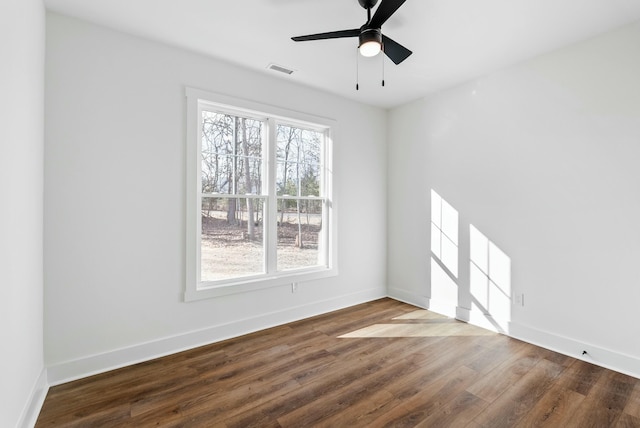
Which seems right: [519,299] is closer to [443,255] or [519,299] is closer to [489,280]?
[489,280]

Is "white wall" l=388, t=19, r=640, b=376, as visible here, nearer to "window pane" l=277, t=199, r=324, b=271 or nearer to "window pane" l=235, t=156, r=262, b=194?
"window pane" l=277, t=199, r=324, b=271

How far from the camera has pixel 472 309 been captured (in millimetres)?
3537

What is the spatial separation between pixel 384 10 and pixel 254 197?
7.25 feet

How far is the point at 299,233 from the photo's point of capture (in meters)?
3.83

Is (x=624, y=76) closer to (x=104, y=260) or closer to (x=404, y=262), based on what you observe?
(x=404, y=262)

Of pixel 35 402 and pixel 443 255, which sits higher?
pixel 443 255

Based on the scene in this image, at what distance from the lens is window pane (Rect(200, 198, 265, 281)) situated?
3129mm

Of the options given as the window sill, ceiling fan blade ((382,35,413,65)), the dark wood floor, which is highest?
ceiling fan blade ((382,35,413,65))

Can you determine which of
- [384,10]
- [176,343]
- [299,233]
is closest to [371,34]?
[384,10]

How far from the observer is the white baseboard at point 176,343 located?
2359 millimetres

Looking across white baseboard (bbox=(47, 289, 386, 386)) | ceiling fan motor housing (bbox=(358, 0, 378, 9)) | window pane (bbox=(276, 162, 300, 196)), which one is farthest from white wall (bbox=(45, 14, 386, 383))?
ceiling fan motor housing (bbox=(358, 0, 378, 9))

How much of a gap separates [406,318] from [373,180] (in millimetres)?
1962

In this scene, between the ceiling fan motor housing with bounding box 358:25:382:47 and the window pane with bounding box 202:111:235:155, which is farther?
the window pane with bounding box 202:111:235:155

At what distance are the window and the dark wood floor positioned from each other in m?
0.76
